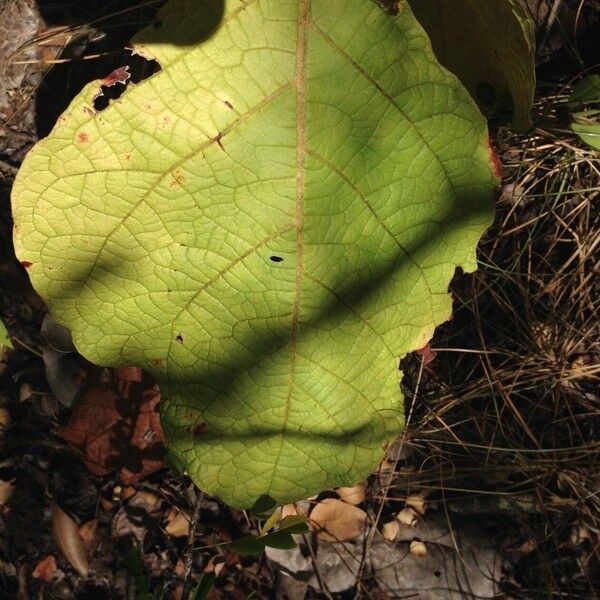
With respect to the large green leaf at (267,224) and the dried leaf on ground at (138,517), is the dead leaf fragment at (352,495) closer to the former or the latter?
the dried leaf on ground at (138,517)

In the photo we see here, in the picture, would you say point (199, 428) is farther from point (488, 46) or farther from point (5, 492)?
point (5, 492)

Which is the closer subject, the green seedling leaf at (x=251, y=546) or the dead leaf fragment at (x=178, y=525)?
the green seedling leaf at (x=251, y=546)

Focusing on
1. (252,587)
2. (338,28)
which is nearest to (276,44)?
(338,28)

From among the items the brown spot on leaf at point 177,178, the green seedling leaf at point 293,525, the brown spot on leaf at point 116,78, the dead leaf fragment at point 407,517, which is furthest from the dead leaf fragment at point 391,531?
the brown spot on leaf at point 116,78

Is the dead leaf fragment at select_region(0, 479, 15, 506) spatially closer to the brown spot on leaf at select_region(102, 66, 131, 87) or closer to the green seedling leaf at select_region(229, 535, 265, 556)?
the green seedling leaf at select_region(229, 535, 265, 556)

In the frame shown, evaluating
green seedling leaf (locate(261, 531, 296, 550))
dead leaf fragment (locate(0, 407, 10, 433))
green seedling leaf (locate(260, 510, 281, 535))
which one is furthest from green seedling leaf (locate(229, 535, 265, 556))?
dead leaf fragment (locate(0, 407, 10, 433))

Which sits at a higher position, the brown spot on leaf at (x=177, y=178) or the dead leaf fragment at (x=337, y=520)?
the brown spot on leaf at (x=177, y=178)

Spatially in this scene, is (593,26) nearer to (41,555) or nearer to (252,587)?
(252,587)

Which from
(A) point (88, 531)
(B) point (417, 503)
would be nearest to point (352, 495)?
(B) point (417, 503)
